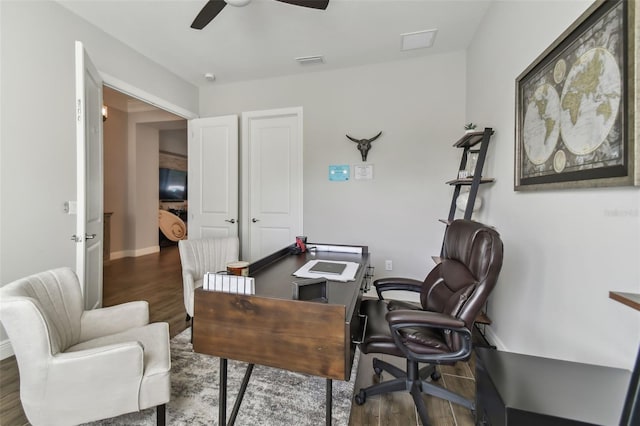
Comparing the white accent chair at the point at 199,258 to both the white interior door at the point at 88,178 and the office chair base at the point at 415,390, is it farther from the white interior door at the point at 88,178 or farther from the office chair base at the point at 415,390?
the office chair base at the point at 415,390

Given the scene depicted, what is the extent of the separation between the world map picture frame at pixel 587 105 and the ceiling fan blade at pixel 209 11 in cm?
212

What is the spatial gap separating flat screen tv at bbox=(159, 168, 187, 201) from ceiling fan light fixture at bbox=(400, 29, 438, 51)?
5876 mm

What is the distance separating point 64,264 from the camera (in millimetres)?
2316

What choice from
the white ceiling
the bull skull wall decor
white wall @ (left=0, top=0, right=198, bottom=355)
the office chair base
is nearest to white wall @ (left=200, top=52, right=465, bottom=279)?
the bull skull wall decor

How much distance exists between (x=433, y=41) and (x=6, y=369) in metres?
4.56

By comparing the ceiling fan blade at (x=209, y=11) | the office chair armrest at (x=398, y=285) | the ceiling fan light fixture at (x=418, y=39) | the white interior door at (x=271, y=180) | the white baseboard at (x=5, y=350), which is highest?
the ceiling fan light fixture at (x=418, y=39)

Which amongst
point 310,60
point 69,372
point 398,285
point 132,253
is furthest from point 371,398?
point 132,253

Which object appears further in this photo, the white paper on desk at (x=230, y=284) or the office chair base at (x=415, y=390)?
the office chair base at (x=415, y=390)

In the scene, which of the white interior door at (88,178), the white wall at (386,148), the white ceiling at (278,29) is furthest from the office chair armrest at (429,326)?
the white ceiling at (278,29)

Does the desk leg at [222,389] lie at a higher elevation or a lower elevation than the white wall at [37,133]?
lower

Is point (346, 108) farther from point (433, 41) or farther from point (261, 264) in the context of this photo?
point (261, 264)

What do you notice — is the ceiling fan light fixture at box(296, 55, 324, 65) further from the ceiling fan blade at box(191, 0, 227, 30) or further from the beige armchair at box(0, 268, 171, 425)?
the beige armchair at box(0, 268, 171, 425)

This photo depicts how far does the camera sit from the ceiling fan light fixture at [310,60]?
312 cm

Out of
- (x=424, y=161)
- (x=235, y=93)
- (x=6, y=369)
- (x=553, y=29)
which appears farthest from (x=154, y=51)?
(x=553, y=29)
